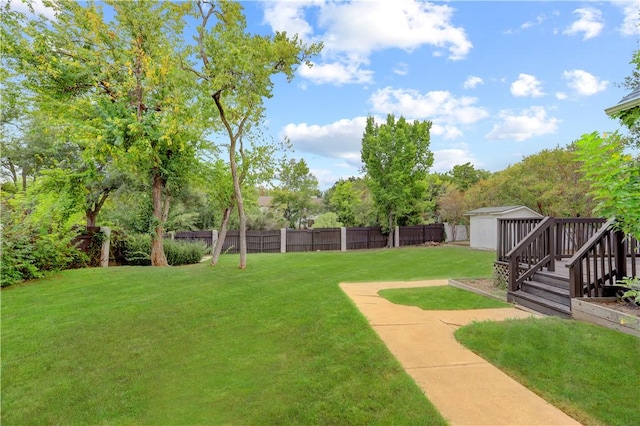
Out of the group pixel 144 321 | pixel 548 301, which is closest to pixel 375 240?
pixel 548 301

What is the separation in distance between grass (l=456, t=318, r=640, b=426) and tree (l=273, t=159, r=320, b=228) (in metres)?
24.3

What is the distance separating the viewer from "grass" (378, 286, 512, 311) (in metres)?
5.30

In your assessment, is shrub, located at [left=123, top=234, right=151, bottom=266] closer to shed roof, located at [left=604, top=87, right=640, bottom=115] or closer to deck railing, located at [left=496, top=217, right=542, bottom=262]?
deck railing, located at [left=496, top=217, right=542, bottom=262]

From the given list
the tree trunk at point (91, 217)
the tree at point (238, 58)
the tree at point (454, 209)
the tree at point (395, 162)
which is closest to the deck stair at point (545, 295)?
the tree at point (238, 58)

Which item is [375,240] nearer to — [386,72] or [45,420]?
[386,72]

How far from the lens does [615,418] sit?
219cm

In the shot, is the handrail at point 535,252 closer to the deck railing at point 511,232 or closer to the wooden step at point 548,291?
the wooden step at point 548,291

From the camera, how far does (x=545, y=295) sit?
514 cm

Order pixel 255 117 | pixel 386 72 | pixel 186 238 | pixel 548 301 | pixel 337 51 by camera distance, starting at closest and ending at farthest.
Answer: pixel 548 301, pixel 255 117, pixel 337 51, pixel 386 72, pixel 186 238

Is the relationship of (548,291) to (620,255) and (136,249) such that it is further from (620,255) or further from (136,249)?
(136,249)

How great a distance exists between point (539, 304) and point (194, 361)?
16.5 feet

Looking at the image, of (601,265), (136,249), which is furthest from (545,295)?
(136,249)

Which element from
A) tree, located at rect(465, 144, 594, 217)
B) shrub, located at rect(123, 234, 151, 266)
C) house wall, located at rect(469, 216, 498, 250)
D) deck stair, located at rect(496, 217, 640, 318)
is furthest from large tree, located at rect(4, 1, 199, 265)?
tree, located at rect(465, 144, 594, 217)

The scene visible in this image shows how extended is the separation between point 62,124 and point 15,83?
157 cm
